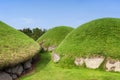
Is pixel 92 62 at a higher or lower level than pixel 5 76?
higher

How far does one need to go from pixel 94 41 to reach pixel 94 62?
273 cm

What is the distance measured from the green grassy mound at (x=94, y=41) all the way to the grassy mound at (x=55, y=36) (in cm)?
1047

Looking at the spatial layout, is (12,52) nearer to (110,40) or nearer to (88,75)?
(88,75)

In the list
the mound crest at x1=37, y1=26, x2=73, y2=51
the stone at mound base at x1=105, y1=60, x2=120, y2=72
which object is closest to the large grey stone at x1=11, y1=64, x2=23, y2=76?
the stone at mound base at x1=105, y1=60, x2=120, y2=72

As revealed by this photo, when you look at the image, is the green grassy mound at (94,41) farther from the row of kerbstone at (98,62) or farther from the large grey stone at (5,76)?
the large grey stone at (5,76)

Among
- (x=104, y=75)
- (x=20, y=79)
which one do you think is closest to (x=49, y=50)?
(x=20, y=79)

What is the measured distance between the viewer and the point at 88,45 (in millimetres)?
20906

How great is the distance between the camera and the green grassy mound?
1964 centimetres

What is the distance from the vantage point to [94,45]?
20516 mm

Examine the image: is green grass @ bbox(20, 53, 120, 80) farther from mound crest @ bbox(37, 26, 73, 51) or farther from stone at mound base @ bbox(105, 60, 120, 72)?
mound crest @ bbox(37, 26, 73, 51)

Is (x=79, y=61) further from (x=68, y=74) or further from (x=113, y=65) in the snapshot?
(x=113, y=65)

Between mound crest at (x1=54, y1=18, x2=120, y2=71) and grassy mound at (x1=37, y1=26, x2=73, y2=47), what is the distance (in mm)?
10466

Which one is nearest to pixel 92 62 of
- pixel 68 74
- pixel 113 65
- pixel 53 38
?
pixel 113 65

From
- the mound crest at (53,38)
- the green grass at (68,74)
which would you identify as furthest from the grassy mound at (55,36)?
the green grass at (68,74)
